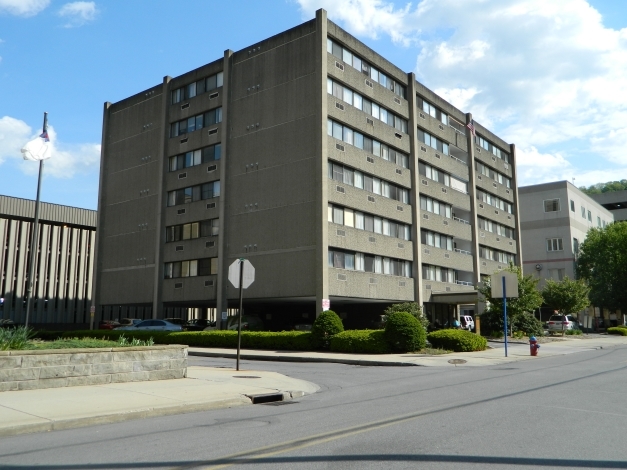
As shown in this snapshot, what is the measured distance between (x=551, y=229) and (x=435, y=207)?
98.9ft

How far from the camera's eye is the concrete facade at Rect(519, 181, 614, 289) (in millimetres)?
69125

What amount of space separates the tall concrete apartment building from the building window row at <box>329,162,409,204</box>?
15 centimetres

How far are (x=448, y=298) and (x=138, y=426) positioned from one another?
126 ft

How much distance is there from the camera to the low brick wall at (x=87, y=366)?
1202cm

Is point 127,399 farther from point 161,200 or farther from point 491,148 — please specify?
point 491,148

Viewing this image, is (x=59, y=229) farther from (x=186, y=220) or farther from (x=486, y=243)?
(x=486, y=243)

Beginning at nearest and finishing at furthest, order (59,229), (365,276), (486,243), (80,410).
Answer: (80,410), (365,276), (486,243), (59,229)

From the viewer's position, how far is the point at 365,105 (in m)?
39.3

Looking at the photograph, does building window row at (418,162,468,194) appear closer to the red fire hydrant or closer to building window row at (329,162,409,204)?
building window row at (329,162,409,204)

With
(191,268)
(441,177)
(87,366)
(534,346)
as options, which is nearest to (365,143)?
(441,177)

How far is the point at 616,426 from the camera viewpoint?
840 centimetres

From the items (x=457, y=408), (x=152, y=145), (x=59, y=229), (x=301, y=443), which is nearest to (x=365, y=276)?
(x=152, y=145)

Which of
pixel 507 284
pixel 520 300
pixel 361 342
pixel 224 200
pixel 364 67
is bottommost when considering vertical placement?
pixel 361 342

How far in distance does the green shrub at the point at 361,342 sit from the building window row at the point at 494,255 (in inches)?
1228
